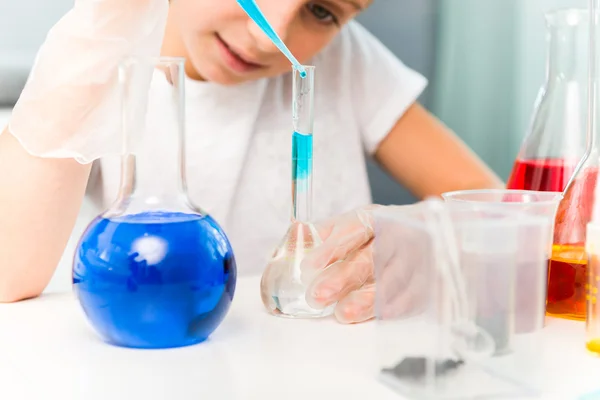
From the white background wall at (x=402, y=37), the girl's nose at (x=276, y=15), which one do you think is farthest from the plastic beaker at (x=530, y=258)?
the white background wall at (x=402, y=37)

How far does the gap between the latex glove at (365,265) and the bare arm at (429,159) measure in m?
0.51

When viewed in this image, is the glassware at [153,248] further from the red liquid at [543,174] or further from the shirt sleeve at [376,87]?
the shirt sleeve at [376,87]

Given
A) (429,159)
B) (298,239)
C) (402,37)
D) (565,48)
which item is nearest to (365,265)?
(298,239)

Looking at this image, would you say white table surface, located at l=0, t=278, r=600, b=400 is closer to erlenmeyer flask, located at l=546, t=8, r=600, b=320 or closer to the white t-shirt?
erlenmeyer flask, located at l=546, t=8, r=600, b=320

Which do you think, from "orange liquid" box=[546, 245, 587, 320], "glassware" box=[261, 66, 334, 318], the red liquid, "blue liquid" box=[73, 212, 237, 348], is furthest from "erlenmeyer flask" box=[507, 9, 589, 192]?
"blue liquid" box=[73, 212, 237, 348]

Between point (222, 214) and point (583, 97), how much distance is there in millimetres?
587

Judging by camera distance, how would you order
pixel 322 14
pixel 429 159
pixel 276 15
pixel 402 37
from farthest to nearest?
pixel 402 37
pixel 429 159
pixel 322 14
pixel 276 15

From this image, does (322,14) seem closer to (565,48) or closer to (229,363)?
(565,48)

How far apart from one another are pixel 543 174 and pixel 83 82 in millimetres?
443

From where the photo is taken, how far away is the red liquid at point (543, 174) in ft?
2.39

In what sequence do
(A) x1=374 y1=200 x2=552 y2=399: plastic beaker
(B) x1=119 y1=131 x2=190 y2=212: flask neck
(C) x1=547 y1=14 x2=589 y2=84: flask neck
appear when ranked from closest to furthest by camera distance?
(A) x1=374 y1=200 x2=552 y2=399: plastic beaker → (B) x1=119 y1=131 x2=190 y2=212: flask neck → (C) x1=547 y1=14 x2=589 y2=84: flask neck

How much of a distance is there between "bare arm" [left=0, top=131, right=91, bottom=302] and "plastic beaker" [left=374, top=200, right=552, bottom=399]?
395mm

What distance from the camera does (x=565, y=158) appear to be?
755mm

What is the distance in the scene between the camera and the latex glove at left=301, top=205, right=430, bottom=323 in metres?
0.46
